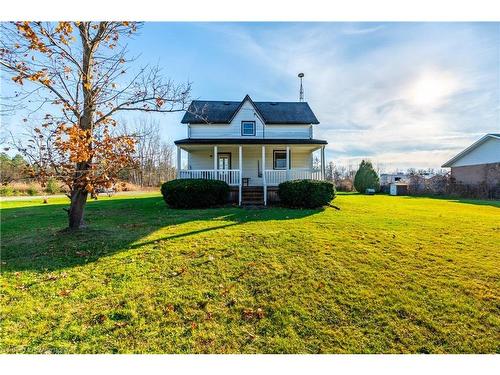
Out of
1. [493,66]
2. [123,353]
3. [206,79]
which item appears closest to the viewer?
[123,353]

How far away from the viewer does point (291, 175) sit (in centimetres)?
1512

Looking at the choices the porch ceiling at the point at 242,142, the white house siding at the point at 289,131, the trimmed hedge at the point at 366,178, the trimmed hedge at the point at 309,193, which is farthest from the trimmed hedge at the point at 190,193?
the trimmed hedge at the point at 366,178

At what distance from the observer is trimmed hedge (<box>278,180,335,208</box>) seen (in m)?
12.1

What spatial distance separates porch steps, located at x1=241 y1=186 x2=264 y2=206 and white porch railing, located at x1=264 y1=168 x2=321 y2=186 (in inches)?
42.0

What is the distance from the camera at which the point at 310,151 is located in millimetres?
18406

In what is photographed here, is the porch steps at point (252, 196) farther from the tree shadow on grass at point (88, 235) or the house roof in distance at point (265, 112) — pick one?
the house roof in distance at point (265, 112)

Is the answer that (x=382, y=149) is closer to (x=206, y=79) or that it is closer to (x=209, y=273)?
(x=206, y=79)

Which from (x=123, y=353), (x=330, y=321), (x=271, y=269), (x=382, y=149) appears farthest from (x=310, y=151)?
(x=123, y=353)

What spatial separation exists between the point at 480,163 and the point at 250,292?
101 ft

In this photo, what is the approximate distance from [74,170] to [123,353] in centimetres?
501

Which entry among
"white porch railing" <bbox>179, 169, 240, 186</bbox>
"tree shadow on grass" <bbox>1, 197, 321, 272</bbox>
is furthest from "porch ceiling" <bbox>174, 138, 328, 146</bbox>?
"tree shadow on grass" <bbox>1, 197, 321, 272</bbox>

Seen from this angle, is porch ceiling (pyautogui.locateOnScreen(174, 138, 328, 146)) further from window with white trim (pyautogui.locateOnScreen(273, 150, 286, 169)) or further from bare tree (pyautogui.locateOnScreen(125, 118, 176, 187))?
bare tree (pyautogui.locateOnScreen(125, 118, 176, 187))

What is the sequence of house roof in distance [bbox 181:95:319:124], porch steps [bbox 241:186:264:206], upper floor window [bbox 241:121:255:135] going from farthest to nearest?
1. upper floor window [bbox 241:121:255:135]
2. house roof in distance [bbox 181:95:319:124]
3. porch steps [bbox 241:186:264:206]

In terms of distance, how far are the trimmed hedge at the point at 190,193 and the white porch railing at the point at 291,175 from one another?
12.1 ft
